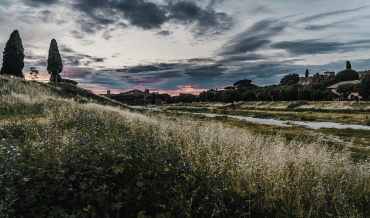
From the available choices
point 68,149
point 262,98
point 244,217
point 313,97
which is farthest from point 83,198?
point 262,98

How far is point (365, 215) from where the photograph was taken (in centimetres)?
374

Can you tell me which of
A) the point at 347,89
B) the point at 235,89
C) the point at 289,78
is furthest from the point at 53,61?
the point at 289,78

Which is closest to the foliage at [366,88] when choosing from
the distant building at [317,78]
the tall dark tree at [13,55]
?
the distant building at [317,78]

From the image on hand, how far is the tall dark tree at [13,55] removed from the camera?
119 ft

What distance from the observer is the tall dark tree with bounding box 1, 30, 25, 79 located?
36156mm

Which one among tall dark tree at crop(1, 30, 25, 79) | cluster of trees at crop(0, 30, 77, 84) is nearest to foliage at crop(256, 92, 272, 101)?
cluster of trees at crop(0, 30, 77, 84)

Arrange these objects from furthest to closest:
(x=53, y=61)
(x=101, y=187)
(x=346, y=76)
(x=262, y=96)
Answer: (x=346, y=76)
(x=262, y=96)
(x=53, y=61)
(x=101, y=187)

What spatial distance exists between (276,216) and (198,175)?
172cm

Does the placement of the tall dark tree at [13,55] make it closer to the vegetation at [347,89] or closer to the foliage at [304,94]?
the foliage at [304,94]

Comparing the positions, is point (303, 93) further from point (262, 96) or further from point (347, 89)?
point (262, 96)

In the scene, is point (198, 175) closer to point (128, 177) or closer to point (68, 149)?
point (128, 177)

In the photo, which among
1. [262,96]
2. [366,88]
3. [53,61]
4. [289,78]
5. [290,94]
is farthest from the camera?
[289,78]

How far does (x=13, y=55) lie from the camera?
3638 cm

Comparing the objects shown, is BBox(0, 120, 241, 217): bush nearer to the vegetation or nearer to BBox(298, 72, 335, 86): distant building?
the vegetation
